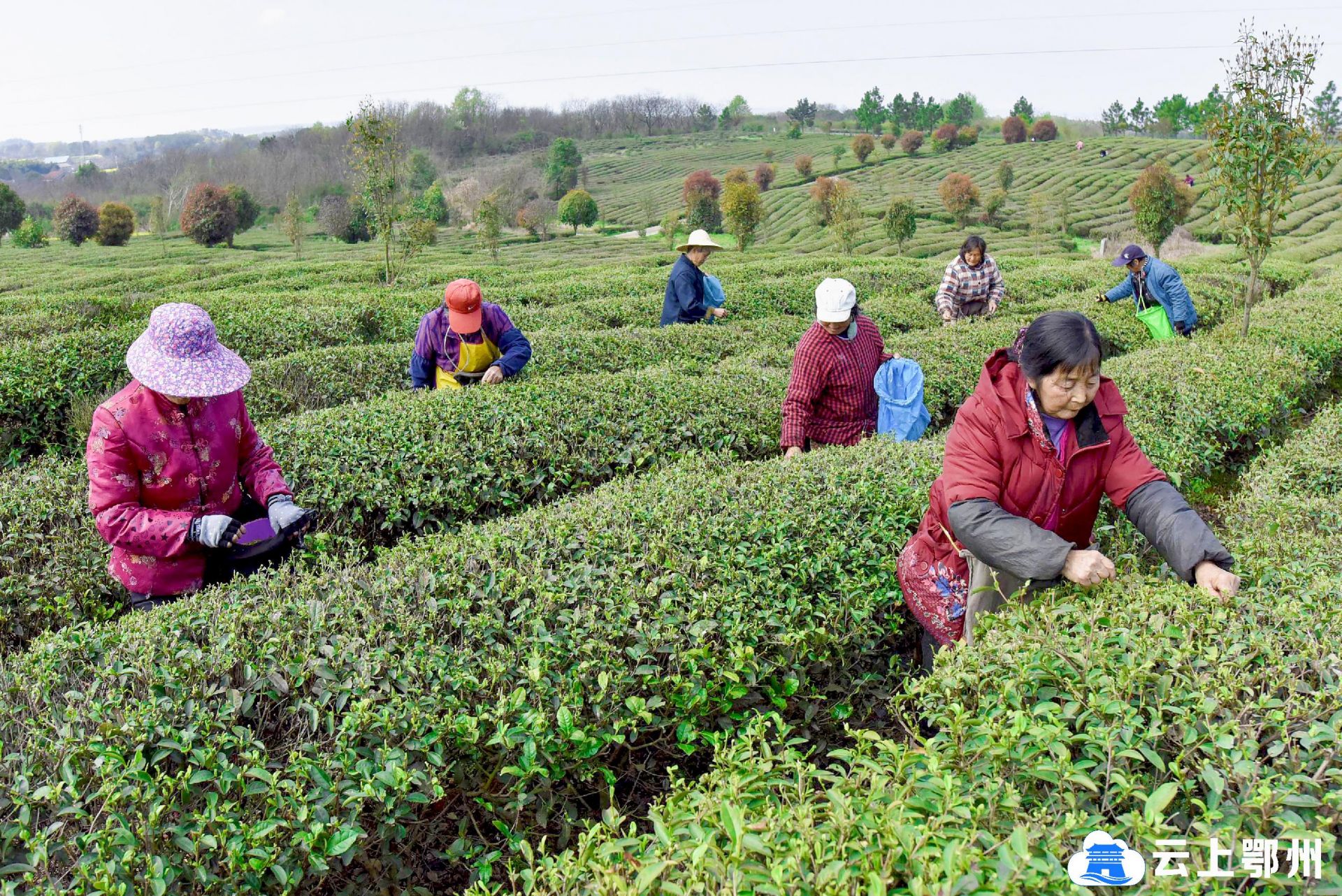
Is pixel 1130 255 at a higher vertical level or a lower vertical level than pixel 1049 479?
higher

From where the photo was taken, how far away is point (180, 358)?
139 inches

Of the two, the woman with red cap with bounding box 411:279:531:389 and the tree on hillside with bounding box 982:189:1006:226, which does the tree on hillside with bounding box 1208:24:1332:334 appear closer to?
the woman with red cap with bounding box 411:279:531:389

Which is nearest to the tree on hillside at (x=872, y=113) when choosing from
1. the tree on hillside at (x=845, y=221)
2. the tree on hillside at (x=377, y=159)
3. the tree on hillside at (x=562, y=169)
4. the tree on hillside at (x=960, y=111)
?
the tree on hillside at (x=960, y=111)

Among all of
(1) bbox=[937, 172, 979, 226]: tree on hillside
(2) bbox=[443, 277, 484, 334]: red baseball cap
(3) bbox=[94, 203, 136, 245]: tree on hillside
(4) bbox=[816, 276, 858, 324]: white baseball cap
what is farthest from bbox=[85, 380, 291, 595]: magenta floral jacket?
(3) bbox=[94, 203, 136, 245]: tree on hillside

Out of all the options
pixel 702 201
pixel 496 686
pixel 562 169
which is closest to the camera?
pixel 496 686

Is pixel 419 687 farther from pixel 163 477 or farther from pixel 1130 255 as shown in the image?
pixel 1130 255

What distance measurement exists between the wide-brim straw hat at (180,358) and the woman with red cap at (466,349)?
2942 millimetres

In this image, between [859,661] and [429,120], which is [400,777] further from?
[429,120]

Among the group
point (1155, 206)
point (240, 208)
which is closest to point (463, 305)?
point (1155, 206)

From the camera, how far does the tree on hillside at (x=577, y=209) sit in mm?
72125

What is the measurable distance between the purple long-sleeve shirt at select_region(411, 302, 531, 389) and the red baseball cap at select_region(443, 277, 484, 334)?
0.06 meters

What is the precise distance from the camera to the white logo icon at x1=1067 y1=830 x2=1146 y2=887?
1837mm

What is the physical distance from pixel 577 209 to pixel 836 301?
70164 mm

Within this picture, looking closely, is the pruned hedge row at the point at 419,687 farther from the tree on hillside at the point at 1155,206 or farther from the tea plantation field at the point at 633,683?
the tree on hillside at the point at 1155,206
